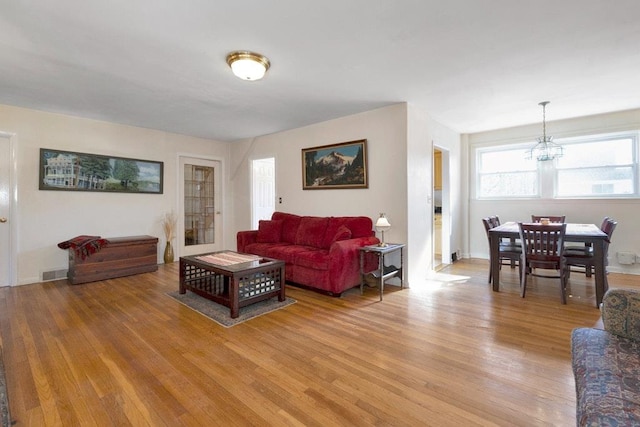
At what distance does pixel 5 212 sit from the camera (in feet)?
12.7

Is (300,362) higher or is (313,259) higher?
(313,259)

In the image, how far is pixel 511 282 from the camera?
3.98m

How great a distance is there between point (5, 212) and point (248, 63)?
3922 mm

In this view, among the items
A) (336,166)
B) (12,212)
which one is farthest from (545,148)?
(12,212)

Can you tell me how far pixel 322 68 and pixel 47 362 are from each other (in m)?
3.15

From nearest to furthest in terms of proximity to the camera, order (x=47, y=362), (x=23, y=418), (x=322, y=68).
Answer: (x=23, y=418)
(x=47, y=362)
(x=322, y=68)

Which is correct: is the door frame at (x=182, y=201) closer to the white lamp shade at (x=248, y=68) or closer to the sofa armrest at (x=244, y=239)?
the sofa armrest at (x=244, y=239)


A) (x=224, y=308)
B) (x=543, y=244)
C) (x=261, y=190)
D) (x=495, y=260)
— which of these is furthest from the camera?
(x=261, y=190)

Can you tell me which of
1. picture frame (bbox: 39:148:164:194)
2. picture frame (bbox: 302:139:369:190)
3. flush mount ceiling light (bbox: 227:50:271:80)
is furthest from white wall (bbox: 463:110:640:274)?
picture frame (bbox: 39:148:164:194)

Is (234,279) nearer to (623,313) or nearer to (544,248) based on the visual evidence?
(623,313)

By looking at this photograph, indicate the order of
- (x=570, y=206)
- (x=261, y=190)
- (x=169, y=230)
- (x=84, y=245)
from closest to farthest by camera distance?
(x=84, y=245), (x=570, y=206), (x=169, y=230), (x=261, y=190)

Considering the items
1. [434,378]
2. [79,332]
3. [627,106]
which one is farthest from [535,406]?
[627,106]

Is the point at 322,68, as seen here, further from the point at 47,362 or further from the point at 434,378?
the point at 47,362

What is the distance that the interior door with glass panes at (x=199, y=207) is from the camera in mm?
5652
